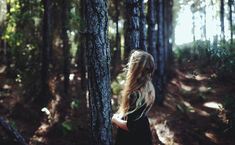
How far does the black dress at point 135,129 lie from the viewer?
441cm

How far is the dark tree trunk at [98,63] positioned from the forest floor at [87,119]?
12.2 ft

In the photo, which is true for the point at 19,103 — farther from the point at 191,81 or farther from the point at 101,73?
the point at 191,81

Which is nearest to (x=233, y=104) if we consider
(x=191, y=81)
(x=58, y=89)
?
(x=58, y=89)

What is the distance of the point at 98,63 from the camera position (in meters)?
5.61

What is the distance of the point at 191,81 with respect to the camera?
83.0ft

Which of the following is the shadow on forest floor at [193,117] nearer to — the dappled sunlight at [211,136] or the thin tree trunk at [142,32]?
the dappled sunlight at [211,136]

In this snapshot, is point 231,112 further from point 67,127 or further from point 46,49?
point 46,49

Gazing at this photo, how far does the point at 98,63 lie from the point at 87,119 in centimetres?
851

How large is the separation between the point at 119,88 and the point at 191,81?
30.8 ft

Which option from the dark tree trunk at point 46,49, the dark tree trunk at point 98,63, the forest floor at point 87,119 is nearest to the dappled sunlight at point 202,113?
the forest floor at point 87,119

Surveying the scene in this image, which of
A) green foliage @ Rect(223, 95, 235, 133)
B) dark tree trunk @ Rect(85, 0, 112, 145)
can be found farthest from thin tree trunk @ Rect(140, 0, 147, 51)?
dark tree trunk @ Rect(85, 0, 112, 145)

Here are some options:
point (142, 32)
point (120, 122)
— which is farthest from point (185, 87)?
point (120, 122)

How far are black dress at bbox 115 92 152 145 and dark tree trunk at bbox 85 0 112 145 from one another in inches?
40.2

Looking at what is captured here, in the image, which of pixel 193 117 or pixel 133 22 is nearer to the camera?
pixel 133 22
